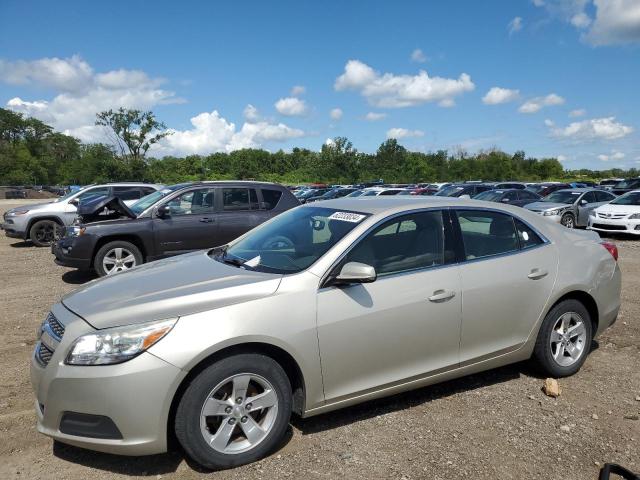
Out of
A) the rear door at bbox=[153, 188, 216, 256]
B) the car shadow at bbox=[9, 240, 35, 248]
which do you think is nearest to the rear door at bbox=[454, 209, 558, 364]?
the rear door at bbox=[153, 188, 216, 256]

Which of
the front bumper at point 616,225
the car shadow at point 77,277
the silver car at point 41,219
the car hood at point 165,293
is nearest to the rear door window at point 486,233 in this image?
the car hood at point 165,293

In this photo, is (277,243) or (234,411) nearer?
(234,411)

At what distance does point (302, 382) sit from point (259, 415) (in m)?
0.32

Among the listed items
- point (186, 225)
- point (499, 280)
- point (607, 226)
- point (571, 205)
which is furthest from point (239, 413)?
point (571, 205)

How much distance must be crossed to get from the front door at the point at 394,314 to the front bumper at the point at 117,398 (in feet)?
3.19

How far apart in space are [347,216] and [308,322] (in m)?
0.98

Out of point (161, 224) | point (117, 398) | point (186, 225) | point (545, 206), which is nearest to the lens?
point (117, 398)

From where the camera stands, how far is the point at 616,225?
47.2 feet

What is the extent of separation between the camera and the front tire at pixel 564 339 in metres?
4.04

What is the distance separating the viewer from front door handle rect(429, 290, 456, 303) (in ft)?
11.3

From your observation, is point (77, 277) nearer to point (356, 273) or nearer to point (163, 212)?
point (163, 212)

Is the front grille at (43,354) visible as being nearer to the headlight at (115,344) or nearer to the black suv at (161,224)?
the headlight at (115,344)

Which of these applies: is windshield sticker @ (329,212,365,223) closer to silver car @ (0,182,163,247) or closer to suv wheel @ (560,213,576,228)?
silver car @ (0,182,163,247)

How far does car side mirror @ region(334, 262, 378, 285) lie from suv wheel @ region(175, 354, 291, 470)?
0.67 metres
